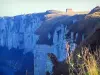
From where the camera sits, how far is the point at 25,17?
3091 inches

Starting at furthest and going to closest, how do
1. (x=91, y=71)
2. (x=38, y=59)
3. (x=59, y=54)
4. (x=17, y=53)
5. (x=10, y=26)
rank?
(x=10, y=26)
(x=17, y=53)
(x=38, y=59)
(x=59, y=54)
(x=91, y=71)

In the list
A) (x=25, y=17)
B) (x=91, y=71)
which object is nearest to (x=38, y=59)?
(x=25, y=17)

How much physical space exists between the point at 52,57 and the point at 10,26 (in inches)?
2736

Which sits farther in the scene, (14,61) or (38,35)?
(14,61)

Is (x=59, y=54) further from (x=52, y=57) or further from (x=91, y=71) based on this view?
(x=91, y=71)

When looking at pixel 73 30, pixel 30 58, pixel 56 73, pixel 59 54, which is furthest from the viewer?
pixel 30 58

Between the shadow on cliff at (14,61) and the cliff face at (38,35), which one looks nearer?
the cliff face at (38,35)

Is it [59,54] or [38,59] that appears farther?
[38,59]

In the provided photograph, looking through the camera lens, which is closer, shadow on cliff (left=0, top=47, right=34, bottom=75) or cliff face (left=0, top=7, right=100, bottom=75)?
cliff face (left=0, top=7, right=100, bottom=75)

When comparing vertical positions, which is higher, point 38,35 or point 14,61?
point 38,35

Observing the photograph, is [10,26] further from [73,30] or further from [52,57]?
[52,57]

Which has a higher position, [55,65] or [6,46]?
[55,65]

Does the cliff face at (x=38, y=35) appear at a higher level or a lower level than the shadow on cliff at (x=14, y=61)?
higher

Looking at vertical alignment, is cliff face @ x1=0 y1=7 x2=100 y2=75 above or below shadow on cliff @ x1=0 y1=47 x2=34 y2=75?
above
